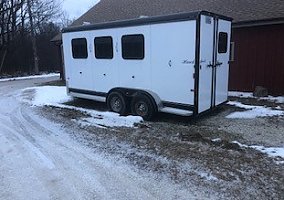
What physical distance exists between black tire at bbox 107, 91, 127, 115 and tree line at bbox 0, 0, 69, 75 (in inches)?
853

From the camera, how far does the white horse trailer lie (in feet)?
24.3

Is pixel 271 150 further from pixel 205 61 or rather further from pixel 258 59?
pixel 258 59

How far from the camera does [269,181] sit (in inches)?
176

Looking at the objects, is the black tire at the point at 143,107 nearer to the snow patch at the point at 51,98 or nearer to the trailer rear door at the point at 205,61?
the trailer rear door at the point at 205,61

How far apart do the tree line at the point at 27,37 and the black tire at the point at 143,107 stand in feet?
74.0

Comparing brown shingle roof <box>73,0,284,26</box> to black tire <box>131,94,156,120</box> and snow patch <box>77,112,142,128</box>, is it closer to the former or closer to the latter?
black tire <box>131,94,156,120</box>

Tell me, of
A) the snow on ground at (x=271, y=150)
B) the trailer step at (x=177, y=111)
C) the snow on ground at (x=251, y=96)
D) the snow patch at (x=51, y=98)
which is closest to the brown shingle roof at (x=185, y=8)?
the snow on ground at (x=251, y=96)

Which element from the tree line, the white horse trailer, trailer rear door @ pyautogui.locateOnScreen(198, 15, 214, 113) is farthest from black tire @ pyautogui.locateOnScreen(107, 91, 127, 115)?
the tree line

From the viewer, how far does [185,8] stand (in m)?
14.9

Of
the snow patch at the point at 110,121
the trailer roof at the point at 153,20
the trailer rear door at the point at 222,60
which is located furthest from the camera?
the trailer rear door at the point at 222,60

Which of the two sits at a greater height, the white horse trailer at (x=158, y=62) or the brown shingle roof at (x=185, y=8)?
the brown shingle roof at (x=185, y=8)

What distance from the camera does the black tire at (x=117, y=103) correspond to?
9.00 metres

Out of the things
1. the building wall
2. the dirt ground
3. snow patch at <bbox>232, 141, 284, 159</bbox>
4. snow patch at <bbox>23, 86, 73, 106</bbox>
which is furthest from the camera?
the building wall

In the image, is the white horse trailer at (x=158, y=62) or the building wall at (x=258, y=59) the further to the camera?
the building wall at (x=258, y=59)
